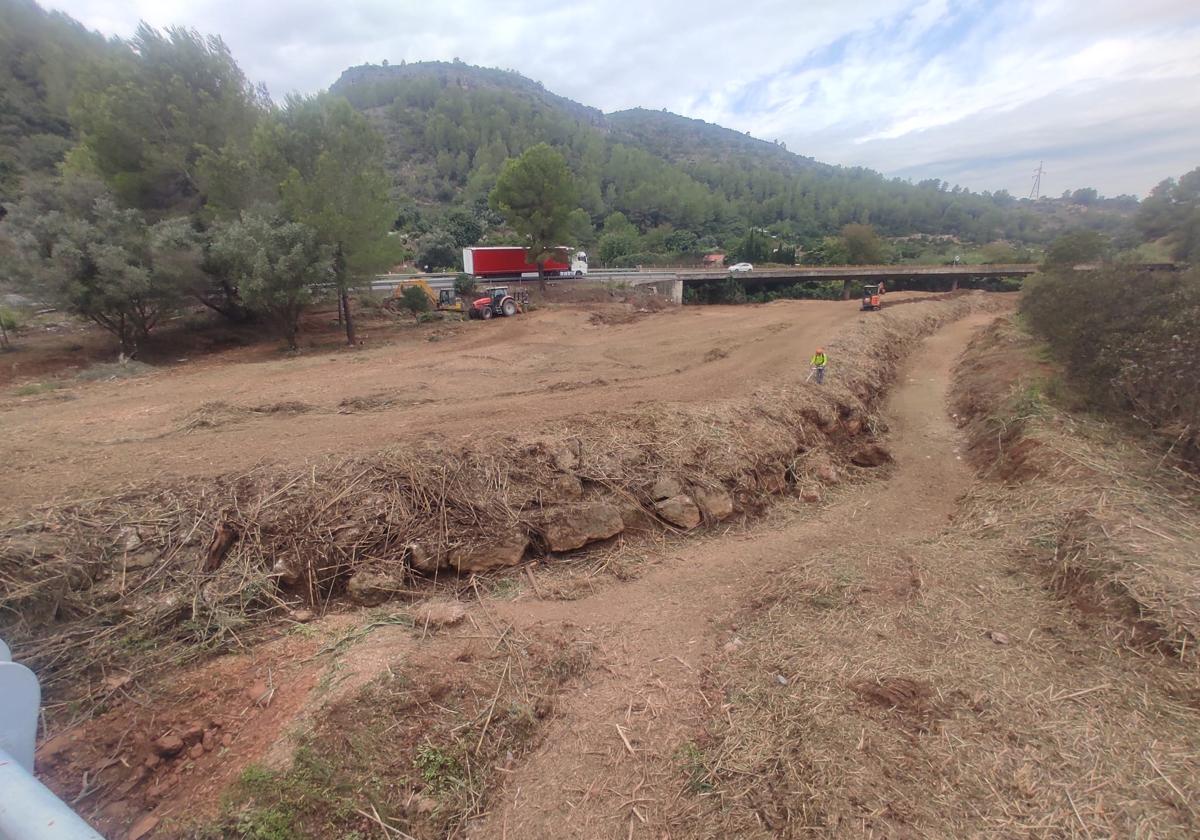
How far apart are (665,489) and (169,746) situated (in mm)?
7061

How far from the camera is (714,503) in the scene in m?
9.69

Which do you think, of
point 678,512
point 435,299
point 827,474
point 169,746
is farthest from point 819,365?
point 435,299

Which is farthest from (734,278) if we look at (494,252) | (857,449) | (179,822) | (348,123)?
(179,822)

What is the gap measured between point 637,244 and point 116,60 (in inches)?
2425

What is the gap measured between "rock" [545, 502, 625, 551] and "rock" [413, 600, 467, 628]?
188 cm

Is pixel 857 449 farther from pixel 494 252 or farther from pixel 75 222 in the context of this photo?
pixel 494 252

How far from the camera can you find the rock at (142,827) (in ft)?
13.2

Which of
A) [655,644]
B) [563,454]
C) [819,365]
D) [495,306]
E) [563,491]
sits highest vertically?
[495,306]

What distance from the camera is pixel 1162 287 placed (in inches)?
559

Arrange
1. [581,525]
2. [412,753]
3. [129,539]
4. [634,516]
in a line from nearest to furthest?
[412,753], [129,539], [581,525], [634,516]

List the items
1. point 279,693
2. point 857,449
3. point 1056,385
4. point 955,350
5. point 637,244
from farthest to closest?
1. point 637,244
2. point 955,350
3. point 1056,385
4. point 857,449
5. point 279,693

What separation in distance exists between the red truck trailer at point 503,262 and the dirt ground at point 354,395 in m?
14.0

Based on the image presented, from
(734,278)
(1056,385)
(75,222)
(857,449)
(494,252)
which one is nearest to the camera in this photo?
(857,449)

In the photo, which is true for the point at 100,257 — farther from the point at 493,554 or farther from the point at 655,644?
the point at 655,644
